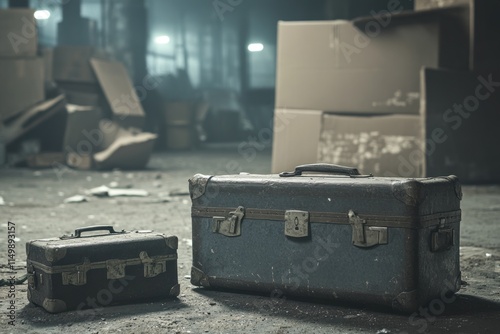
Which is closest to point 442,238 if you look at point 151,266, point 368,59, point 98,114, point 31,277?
point 151,266

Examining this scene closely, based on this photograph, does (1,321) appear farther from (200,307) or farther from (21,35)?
(21,35)

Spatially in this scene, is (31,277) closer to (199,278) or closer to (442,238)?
(199,278)

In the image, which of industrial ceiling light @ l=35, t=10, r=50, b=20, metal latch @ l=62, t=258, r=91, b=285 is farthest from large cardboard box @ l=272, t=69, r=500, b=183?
industrial ceiling light @ l=35, t=10, r=50, b=20

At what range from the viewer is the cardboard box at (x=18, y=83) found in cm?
1011

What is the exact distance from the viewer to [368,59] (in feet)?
22.2

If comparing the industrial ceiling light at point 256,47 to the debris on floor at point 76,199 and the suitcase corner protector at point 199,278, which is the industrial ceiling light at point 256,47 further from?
the suitcase corner protector at point 199,278

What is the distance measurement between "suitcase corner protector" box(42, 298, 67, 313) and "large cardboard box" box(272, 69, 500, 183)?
15.1 feet

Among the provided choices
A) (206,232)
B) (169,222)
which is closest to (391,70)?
(169,222)

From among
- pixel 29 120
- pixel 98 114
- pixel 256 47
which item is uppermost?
pixel 256 47

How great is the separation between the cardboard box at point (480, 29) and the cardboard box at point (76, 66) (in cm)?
624

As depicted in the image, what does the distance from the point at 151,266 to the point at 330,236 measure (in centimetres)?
72

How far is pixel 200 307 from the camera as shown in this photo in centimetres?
266

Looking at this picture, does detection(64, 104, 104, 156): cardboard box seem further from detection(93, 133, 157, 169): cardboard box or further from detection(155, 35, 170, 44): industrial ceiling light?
detection(155, 35, 170, 44): industrial ceiling light

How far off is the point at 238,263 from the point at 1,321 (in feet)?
3.03
